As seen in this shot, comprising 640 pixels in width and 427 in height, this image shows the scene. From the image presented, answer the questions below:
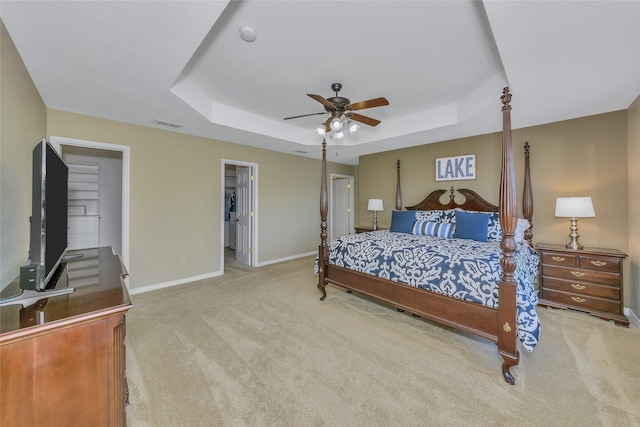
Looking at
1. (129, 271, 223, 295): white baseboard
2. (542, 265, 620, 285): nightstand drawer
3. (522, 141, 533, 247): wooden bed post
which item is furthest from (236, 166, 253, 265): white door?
(542, 265, 620, 285): nightstand drawer

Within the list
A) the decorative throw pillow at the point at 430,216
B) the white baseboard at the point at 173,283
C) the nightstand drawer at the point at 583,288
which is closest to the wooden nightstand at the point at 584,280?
the nightstand drawer at the point at 583,288

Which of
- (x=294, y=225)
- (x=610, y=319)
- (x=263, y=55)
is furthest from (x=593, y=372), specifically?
(x=294, y=225)

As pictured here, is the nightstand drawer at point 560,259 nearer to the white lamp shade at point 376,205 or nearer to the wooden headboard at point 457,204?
the wooden headboard at point 457,204

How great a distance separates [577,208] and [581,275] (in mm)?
777

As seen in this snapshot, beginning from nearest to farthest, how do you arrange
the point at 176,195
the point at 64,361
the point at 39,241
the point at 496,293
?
the point at 64,361, the point at 39,241, the point at 496,293, the point at 176,195

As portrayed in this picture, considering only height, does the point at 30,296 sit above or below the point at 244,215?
below

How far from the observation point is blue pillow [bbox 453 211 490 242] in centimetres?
331

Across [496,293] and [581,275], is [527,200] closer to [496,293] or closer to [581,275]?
[581,275]

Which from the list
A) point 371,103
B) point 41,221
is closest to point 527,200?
point 371,103

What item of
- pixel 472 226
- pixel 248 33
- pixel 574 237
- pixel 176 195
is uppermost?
pixel 248 33

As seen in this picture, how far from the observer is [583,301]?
2.82 meters

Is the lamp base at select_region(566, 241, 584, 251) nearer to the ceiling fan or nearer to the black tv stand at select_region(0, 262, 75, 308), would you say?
the ceiling fan

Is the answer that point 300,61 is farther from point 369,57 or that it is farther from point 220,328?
point 220,328

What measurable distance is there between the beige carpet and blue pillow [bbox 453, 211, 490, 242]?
1084 millimetres
